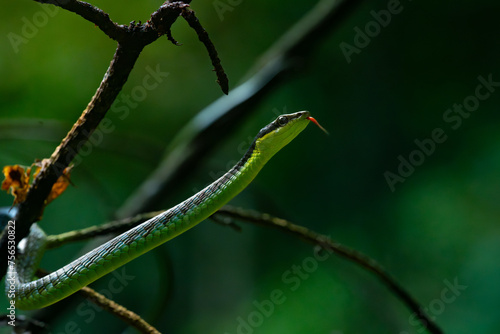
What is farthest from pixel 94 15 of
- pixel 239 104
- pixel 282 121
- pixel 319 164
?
pixel 319 164

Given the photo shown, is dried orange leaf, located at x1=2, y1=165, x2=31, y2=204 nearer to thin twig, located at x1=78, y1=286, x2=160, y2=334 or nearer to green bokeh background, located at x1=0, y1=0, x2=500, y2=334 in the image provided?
thin twig, located at x1=78, y1=286, x2=160, y2=334

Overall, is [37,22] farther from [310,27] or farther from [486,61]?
[486,61]

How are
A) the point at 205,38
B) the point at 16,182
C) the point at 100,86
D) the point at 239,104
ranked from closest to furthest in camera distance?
the point at 205,38 < the point at 100,86 < the point at 16,182 < the point at 239,104

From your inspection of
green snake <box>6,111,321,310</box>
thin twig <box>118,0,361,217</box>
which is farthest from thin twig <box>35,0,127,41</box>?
thin twig <box>118,0,361,217</box>

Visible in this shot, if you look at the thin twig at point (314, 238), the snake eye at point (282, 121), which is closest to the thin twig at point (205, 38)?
the snake eye at point (282, 121)

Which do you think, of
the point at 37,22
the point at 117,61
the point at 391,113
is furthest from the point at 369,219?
the point at 117,61

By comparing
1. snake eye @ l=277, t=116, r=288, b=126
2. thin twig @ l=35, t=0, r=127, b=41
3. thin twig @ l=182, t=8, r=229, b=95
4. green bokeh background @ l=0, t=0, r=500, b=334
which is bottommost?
green bokeh background @ l=0, t=0, r=500, b=334

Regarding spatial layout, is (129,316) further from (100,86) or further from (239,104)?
(239,104)
